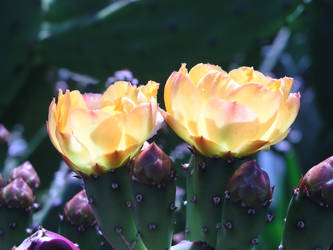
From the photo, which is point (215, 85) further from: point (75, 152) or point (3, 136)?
point (3, 136)

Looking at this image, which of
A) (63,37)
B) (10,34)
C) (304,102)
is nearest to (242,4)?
(63,37)

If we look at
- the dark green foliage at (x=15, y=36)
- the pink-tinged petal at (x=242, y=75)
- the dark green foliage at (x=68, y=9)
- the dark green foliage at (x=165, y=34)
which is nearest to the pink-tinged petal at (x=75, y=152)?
the pink-tinged petal at (x=242, y=75)

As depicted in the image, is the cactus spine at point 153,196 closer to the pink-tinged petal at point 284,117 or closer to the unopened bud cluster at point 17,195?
the pink-tinged petal at point 284,117

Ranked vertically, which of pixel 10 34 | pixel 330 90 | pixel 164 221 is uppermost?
pixel 164 221

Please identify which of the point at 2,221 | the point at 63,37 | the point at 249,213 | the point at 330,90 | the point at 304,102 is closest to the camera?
the point at 249,213

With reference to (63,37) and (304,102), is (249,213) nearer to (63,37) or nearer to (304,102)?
(63,37)

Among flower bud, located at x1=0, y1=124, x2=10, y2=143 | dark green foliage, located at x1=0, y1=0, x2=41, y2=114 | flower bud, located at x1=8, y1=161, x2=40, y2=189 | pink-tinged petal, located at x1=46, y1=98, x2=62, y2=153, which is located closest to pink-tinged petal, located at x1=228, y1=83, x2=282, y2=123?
pink-tinged petal, located at x1=46, y1=98, x2=62, y2=153
